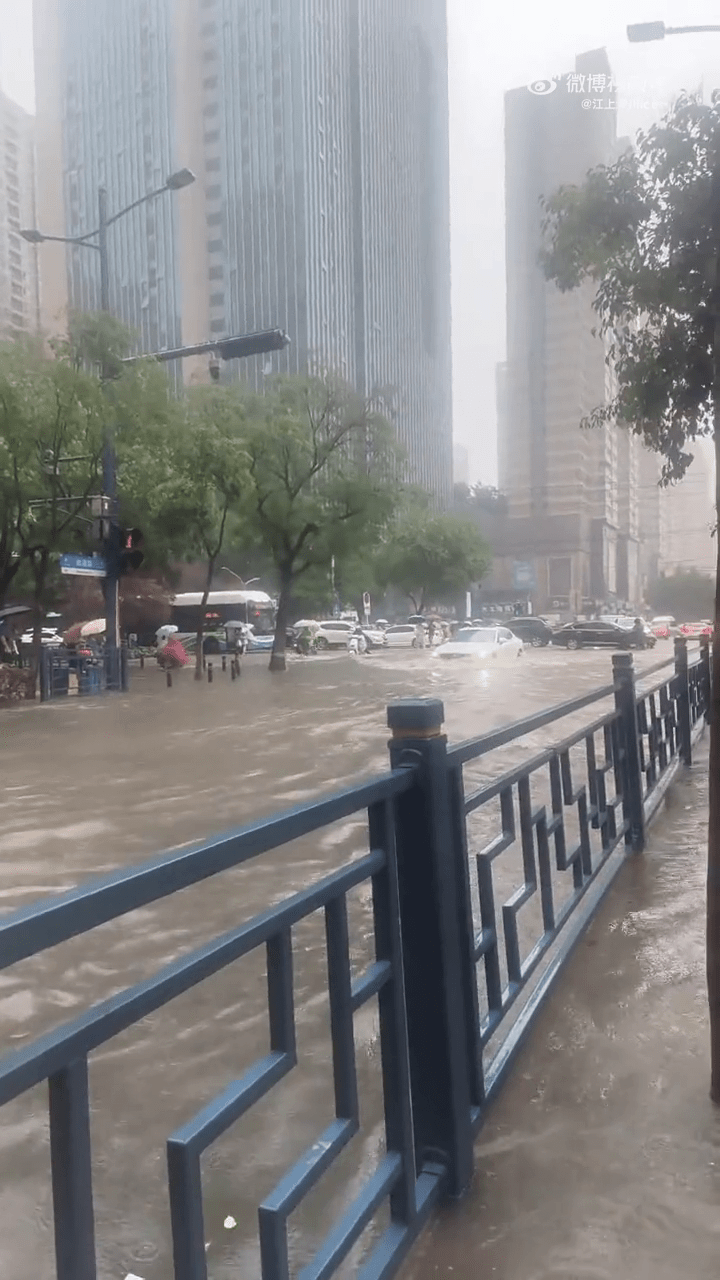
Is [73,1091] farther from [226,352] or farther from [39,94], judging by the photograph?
[39,94]

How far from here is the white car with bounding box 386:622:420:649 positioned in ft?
155

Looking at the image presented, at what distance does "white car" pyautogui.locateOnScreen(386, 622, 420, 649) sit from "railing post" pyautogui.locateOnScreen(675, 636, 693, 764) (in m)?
38.4

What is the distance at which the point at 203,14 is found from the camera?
270 ft

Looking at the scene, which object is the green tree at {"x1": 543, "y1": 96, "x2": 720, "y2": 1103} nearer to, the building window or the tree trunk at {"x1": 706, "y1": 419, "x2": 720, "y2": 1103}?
the tree trunk at {"x1": 706, "y1": 419, "x2": 720, "y2": 1103}

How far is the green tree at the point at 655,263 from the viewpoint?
6.14 m

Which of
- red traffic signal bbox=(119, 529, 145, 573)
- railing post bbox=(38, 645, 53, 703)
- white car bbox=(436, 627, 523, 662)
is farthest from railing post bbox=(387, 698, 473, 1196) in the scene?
white car bbox=(436, 627, 523, 662)

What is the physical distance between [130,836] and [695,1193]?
520 cm

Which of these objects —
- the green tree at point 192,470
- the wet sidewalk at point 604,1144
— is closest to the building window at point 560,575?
the green tree at point 192,470

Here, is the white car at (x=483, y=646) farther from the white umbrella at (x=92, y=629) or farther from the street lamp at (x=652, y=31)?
the street lamp at (x=652, y=31)

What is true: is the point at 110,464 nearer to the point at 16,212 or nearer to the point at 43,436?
the point at 43,436

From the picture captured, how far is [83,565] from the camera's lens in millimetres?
17516

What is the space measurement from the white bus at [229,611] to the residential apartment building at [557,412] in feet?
58.2

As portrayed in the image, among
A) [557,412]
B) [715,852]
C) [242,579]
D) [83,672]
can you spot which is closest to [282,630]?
[83,672]

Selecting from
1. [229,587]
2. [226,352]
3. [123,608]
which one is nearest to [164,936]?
[226,352]
